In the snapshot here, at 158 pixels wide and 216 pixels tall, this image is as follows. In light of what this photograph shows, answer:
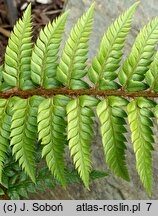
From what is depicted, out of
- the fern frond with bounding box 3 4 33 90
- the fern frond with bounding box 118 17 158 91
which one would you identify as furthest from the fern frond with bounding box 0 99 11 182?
the fern frond with bounding box 118 17 158 91

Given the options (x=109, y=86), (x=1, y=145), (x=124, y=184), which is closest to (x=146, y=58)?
(x=109, y=86)

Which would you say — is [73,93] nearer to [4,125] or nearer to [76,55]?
[76,55]

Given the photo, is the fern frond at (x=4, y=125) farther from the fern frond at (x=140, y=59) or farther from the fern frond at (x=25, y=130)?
the fern frond at (x=140, y=59)

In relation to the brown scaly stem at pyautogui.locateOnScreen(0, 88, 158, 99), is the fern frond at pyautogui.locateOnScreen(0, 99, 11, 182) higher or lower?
lower

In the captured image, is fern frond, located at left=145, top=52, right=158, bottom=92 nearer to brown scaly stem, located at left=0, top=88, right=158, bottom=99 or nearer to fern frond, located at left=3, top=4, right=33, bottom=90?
brown scaly stem, located at left=0, top=88, right=158, bottom=99

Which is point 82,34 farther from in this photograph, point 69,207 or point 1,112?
point 69,207

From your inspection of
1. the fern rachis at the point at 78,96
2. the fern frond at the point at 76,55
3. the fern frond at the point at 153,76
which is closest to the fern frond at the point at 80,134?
the fern rachis at the point at 78,96

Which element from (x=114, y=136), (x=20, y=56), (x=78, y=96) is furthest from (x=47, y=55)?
(x=114, y=136)
